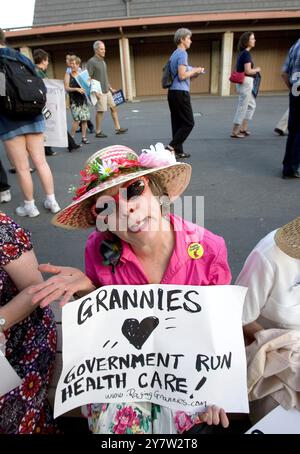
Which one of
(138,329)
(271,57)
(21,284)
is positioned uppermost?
(271,57)

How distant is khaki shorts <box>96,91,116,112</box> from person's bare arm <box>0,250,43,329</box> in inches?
250

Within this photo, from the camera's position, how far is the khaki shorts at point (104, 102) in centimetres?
705

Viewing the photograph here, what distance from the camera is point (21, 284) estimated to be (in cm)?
135

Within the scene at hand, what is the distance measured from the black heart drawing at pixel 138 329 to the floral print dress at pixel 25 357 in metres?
0.48

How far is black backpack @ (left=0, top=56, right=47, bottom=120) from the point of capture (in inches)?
120

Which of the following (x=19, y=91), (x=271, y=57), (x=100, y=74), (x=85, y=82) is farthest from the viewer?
(x=271, y=57)

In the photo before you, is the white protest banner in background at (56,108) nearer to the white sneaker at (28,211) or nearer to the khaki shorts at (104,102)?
the white sneaker at (28,211)

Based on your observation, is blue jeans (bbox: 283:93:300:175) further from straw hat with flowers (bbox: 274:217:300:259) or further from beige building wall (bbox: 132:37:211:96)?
beige building wall (bbox: 132:37:211:96)

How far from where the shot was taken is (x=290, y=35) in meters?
16.2

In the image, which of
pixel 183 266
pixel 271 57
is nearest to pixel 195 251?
pixel 183 266

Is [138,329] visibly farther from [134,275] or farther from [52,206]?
[52,206]

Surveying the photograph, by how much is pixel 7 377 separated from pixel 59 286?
39cm

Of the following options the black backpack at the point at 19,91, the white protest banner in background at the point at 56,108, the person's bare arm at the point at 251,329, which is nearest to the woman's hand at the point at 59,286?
the person's bare arm at the point at 251,329

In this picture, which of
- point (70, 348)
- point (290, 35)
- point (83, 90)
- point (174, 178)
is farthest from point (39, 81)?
point (290, 35)
